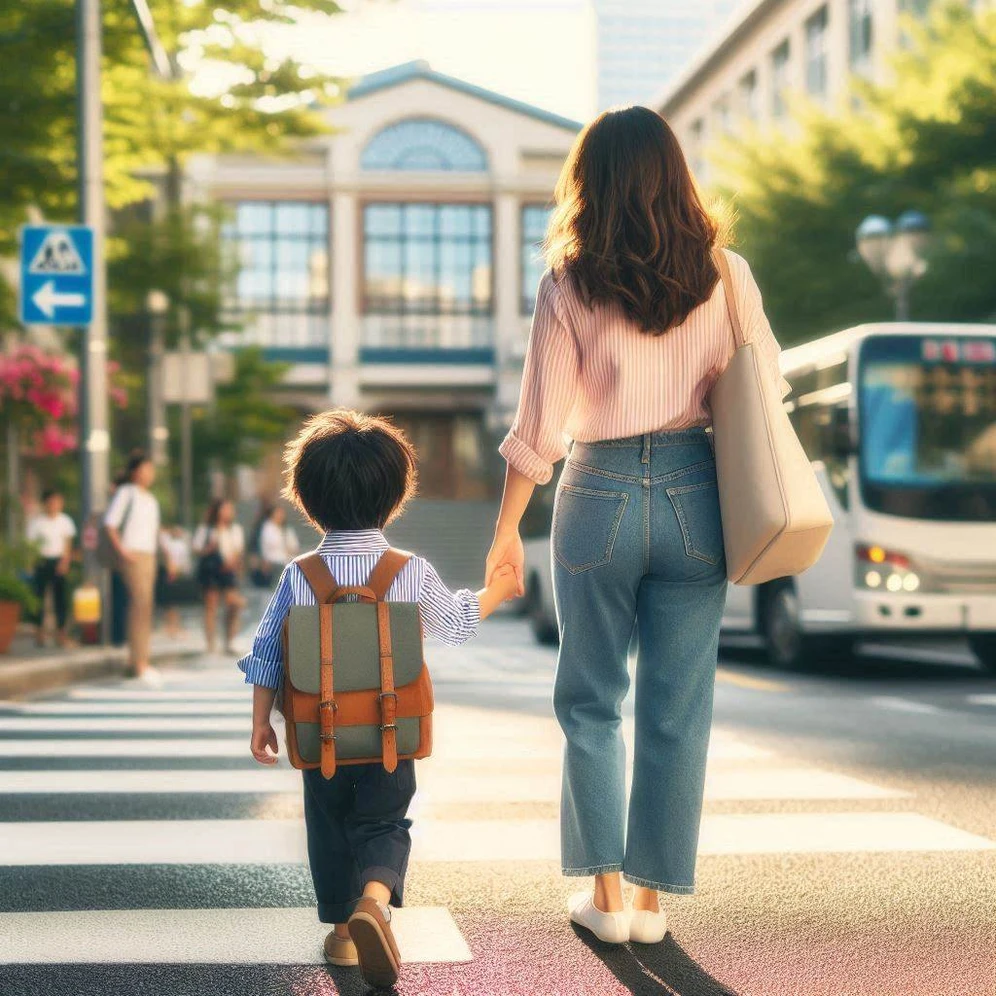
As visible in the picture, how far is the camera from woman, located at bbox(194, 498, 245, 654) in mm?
15797

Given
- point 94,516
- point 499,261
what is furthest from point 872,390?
point 499,261

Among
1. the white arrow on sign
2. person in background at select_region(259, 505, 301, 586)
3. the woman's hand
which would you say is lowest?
person in background at select_region(259, 505, 301, 586)

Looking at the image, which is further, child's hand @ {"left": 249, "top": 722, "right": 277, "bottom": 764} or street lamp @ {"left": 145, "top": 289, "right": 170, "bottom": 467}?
street lamp @ {"left": 145, "top": 289, "right": 170, "bottom": 467}

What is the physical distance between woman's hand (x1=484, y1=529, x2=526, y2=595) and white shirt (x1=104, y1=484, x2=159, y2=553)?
8552mm

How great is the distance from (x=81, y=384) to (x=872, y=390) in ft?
21.8

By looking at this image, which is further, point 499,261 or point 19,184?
point 499,261

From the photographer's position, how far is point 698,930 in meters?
3.75

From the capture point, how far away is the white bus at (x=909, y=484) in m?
12.3

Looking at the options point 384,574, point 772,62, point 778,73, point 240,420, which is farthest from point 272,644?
point 772,62

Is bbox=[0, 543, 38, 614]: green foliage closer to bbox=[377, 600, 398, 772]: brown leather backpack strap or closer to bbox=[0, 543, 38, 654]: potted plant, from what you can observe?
bbox=[0, 543, 38, 654]: potted plant

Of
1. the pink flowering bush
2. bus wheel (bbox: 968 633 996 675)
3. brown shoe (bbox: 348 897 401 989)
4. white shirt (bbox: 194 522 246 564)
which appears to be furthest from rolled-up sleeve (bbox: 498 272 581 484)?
the pink flowering bush

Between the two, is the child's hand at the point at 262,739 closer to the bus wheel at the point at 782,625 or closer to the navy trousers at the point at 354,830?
the navy trousers at the point at 354,830

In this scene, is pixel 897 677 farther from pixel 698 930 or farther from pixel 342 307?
pixel 342 307

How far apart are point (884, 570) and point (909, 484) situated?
73 centimetres
